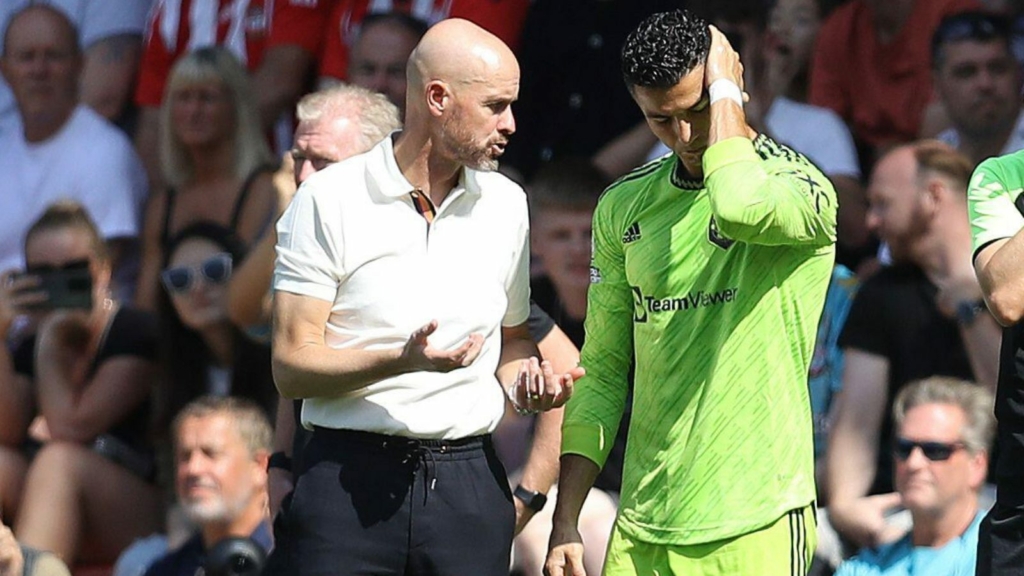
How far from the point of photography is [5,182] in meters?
8.46

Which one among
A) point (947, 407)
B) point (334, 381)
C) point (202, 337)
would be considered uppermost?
point (334, 381)

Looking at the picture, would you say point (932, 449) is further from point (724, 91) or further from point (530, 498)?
point (724, 91)

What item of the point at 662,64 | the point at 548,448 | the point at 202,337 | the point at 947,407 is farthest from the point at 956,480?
the point at 202,337

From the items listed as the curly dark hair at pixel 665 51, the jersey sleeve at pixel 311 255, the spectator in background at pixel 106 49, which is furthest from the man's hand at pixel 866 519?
the spectator in background at pixel 106 49

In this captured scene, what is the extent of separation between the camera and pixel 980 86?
6.49 metres

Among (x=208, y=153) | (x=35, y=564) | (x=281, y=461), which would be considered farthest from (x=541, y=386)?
(x=208, y=153)

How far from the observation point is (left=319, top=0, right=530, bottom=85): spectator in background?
7.28m

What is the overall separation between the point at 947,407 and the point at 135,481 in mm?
A: 3208

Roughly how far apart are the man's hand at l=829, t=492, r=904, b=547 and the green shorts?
1.71m

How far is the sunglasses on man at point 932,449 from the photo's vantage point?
5639 millimetres

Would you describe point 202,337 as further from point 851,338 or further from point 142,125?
point 851,338

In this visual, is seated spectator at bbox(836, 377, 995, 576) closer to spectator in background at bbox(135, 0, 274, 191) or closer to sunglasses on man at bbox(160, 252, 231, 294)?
sunglasses on man at bbox(160, 252, 231, 294)

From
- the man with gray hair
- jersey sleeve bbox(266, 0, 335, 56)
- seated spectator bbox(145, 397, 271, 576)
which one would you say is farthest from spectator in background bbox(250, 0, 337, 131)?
the man with gray hair

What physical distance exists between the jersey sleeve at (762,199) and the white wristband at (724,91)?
10 centimetres
